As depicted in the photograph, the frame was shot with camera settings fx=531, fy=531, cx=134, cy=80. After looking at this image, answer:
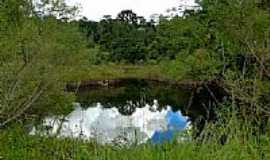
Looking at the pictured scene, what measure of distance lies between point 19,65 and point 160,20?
1746 cm

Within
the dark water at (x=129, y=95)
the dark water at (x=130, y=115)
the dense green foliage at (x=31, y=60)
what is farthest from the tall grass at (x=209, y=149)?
the dark water at (x=129, y=95)

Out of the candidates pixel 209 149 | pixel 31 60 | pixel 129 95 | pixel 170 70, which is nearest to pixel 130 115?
pixel 31 60

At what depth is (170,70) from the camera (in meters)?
22.8

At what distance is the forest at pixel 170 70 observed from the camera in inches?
163

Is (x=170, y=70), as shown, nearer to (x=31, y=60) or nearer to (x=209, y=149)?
(x=31, y=60)

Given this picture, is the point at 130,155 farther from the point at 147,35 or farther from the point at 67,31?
the point at 147,35

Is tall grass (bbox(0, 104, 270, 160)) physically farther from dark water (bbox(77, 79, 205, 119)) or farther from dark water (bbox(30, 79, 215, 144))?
dark water (bbox(77, 79, 205, 119))

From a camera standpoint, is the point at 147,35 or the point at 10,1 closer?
the point at 10,1

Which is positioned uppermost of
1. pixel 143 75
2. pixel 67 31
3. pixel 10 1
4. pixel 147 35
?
pixel 10 1

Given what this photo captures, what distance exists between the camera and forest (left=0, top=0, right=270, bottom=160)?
415 centimetres

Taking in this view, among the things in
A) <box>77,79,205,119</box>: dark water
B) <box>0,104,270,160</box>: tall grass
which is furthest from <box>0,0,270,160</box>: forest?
<box>77,79,205,119</box>: dark water

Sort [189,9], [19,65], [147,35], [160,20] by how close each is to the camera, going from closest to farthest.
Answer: [19,65]
[189,9]
[160,20]
[147,35]

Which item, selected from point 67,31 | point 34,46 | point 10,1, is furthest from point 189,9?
point 34,46

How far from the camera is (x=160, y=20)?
2548cm
